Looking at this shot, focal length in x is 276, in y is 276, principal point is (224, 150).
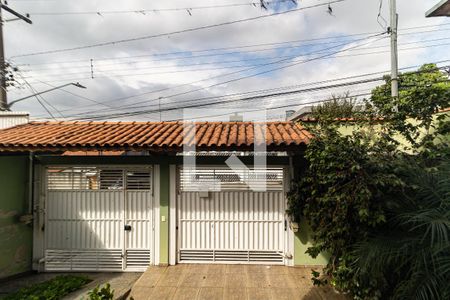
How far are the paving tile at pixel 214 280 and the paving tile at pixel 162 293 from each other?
724 mm

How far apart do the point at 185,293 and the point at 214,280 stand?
2.59 ft

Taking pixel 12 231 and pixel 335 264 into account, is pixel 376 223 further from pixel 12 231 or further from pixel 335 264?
pixel 12 231

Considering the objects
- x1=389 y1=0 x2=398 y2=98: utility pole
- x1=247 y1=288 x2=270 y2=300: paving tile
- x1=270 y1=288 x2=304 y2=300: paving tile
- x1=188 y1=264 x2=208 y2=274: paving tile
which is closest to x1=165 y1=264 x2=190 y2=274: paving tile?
x1=188 y1=264 x2=208 y2=274: paving tile

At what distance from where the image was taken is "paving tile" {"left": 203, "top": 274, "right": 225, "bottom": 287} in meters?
6.00

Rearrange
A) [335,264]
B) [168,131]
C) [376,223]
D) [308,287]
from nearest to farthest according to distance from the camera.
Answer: [376,223] < [335,264] < [308,287] < [168,131]

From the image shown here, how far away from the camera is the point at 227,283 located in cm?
605

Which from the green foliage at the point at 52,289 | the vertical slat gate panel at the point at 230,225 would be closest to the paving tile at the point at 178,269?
the vertical slat gate panel at the point at 230,225

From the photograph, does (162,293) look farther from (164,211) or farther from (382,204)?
(382,204)

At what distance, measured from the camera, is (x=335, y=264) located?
515cm

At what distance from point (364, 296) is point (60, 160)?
7420 mm

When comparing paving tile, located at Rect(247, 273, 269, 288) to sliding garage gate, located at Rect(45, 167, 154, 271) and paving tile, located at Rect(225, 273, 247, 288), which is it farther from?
sliding garage gate, located at Rect(45, 167, 154, 271)

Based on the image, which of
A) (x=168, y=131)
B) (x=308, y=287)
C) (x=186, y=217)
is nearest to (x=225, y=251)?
(x=186, y=217)

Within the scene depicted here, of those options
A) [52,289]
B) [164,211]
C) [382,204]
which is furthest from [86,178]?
[382,204]

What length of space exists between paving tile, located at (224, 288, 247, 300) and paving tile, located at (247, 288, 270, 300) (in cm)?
10
